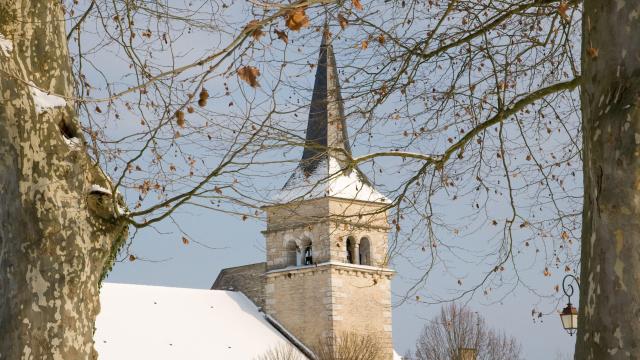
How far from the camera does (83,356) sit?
6.84 metres

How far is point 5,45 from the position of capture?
7129 mm

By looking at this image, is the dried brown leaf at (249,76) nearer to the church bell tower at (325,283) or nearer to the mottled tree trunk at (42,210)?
the mottled tree trunk at (42,210)

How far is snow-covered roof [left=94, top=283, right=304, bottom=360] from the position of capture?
3388 centimetres

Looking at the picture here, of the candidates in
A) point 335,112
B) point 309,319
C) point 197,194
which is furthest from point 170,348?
point 197,194

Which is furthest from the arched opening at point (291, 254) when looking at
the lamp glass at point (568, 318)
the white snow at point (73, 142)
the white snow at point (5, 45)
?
the white snow at point (5, 45)

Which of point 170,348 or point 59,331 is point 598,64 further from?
point 170,348

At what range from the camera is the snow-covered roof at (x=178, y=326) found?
33875 mm

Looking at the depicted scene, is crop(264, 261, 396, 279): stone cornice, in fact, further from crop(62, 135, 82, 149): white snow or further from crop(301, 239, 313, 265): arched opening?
crop(62, 135, 82, 149): white snow

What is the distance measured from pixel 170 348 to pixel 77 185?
28.1 metres

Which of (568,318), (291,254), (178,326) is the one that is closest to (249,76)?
(568,318)

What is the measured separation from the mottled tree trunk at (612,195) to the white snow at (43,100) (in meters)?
3.66

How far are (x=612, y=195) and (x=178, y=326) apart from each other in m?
32.2

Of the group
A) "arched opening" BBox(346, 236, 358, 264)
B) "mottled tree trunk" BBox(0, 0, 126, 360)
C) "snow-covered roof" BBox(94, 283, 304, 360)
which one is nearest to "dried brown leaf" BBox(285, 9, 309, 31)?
"mottled tree trunk" BBox(0, 0, 126, 360)

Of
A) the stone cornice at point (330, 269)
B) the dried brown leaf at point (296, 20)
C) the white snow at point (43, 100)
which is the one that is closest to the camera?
the dried brown leaf at point (296, 20)
